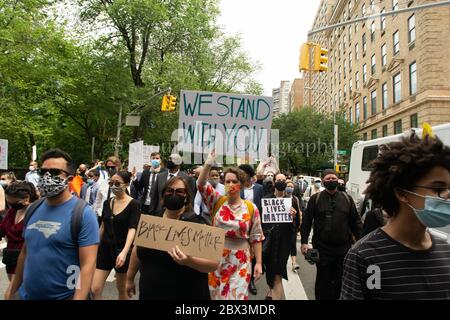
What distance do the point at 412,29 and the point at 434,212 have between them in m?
30.3

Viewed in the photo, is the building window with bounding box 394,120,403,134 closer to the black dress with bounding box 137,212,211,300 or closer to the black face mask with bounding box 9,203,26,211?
the black face mask with bounding box 9,203,26,211

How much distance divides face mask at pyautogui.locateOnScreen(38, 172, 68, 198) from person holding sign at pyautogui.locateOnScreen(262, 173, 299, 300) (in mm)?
3033

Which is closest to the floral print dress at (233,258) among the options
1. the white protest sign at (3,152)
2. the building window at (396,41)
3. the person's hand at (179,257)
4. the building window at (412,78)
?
the person's hand at (179,257)

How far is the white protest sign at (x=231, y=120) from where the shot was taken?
4.34 meters

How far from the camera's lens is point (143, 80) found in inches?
985

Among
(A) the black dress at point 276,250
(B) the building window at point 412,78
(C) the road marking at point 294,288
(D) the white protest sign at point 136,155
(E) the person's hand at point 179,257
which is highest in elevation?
(B) the building window at point 412,78

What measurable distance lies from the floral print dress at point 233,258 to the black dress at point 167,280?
2.61 ft

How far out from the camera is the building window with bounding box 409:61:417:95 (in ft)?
89.5

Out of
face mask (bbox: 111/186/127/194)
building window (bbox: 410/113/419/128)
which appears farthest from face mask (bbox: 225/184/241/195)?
building window (bbox: 410/113/419/128)

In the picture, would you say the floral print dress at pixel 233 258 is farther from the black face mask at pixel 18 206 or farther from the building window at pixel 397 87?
the building window at pixel 397 87

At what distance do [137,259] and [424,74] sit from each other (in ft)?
89.6

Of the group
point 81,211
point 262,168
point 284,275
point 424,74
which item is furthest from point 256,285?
point 424,74

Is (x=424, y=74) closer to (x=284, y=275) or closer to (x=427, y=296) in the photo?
(x=284, y=275)

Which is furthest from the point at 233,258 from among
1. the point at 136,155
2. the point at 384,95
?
the point at 384,95
